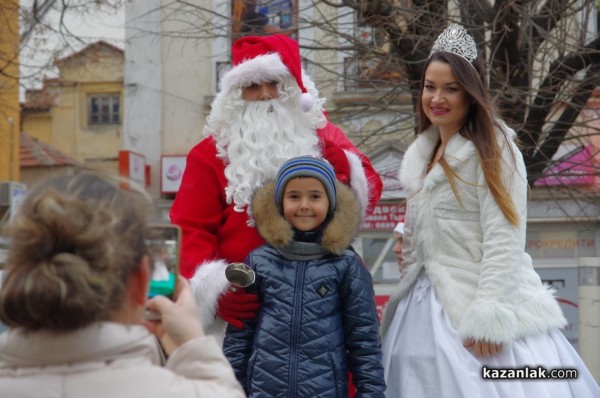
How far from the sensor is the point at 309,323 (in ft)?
12.3

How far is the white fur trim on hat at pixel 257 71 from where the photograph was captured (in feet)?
14.6

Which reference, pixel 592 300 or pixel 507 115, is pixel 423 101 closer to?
pixel 507 115

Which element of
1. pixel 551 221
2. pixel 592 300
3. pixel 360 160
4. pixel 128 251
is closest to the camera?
A: pixel 128 251

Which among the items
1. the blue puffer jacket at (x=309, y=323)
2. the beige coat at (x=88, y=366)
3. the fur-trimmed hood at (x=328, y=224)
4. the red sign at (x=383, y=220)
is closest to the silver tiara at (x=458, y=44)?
the fur-trimmed hood at (x=328, y=224)

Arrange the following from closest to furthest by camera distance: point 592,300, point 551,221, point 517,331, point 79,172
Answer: point 79,172
point 517,331
point 592,300
point 551,221

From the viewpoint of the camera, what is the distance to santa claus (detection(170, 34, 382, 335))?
4.17 metres

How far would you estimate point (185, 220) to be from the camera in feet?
13.8

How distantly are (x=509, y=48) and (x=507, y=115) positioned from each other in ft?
1.82

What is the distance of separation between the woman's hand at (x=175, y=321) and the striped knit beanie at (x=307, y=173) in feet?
5.72

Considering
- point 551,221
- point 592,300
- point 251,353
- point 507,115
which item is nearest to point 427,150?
point 251,353

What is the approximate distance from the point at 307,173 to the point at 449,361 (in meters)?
0.94

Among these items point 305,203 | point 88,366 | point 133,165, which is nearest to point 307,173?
point 305,203

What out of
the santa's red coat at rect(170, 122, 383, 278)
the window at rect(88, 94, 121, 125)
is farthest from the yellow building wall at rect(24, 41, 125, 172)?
the santa's red coat at rect(170, 122, 383, 278)

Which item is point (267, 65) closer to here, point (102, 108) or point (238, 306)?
point (238, 306)
